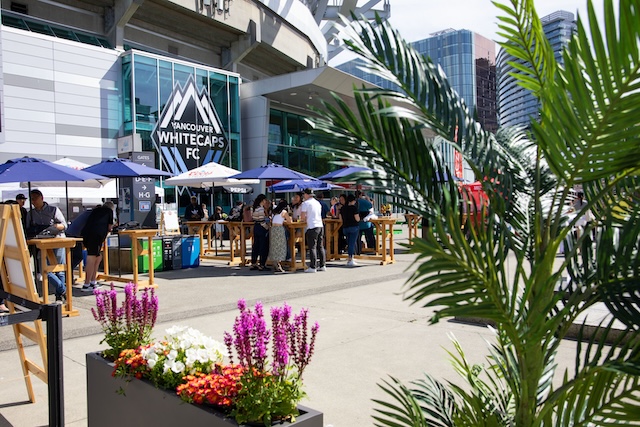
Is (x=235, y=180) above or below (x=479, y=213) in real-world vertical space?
above

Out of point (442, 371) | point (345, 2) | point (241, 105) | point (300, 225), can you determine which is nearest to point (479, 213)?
point (442, 371)

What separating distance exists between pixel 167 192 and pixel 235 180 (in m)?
11.6

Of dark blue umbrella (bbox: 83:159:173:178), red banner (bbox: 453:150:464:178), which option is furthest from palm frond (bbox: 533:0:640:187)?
dark blue umbrella (bbox: 83:159:173:178)

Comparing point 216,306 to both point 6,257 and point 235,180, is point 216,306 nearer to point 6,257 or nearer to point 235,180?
point 6,257

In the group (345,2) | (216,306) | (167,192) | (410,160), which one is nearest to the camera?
(410,160)

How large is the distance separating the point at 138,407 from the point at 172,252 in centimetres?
1011

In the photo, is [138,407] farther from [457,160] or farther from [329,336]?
[329,336]

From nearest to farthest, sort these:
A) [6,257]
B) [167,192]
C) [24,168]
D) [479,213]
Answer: [479,213], [6,257], [24,168], [167,192]

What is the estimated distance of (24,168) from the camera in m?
9.07

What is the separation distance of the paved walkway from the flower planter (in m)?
0.62

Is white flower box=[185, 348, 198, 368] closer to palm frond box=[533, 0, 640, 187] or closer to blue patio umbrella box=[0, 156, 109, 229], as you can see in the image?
palm frond box=[533, 0, 640, 187]

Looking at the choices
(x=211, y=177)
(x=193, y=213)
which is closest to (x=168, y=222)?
(x=193, y=213)

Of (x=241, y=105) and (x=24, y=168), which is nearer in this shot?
(x=24, y=168)

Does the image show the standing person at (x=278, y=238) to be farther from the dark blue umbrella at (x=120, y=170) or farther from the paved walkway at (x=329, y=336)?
the dark blue umbrella at (x=120, y=170)
